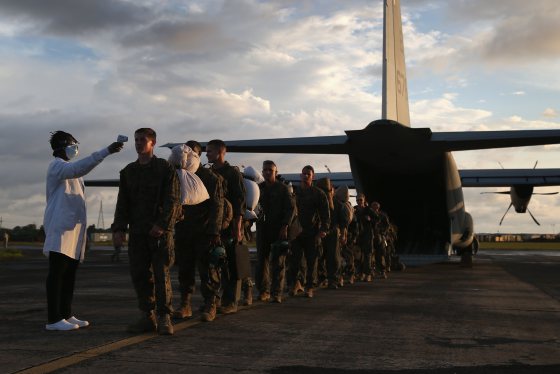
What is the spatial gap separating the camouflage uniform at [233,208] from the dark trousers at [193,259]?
0.47 meters

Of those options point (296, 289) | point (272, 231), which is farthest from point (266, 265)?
point (296, 289)

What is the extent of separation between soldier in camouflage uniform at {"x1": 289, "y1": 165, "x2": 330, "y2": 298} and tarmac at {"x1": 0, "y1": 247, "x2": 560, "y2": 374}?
0.69 metres

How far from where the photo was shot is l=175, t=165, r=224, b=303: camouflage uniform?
21.0 ft

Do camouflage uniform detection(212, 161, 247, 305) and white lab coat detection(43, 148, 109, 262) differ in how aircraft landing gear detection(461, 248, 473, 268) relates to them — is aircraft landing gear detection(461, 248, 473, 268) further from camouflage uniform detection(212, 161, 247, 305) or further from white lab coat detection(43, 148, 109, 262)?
white lab coat detection(43, 148, 109, 262)

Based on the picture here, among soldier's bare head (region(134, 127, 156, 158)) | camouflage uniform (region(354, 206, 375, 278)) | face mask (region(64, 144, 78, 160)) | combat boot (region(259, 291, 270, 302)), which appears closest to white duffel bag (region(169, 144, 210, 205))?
soldier's bare head (region(134, 127, 156, 158))

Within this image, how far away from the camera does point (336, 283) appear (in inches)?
424

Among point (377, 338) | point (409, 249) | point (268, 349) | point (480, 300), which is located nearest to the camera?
point (268, 349)

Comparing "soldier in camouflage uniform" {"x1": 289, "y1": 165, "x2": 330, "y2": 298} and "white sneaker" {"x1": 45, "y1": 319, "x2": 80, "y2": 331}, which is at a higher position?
"soldier in camouflage uniform" {"x1": 289, "y1": 165, "x2": 330, "y2": 298}

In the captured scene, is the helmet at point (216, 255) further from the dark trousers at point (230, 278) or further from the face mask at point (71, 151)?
the face mask at point (71, 151)

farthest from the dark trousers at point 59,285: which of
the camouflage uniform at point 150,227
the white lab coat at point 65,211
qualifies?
the camouflage uniform at point 150,227

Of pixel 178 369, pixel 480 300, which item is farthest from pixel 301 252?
pixel 178 369

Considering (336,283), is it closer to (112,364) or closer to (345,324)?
(345,324)

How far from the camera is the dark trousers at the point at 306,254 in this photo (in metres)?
9.49

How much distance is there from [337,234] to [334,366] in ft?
21.4
